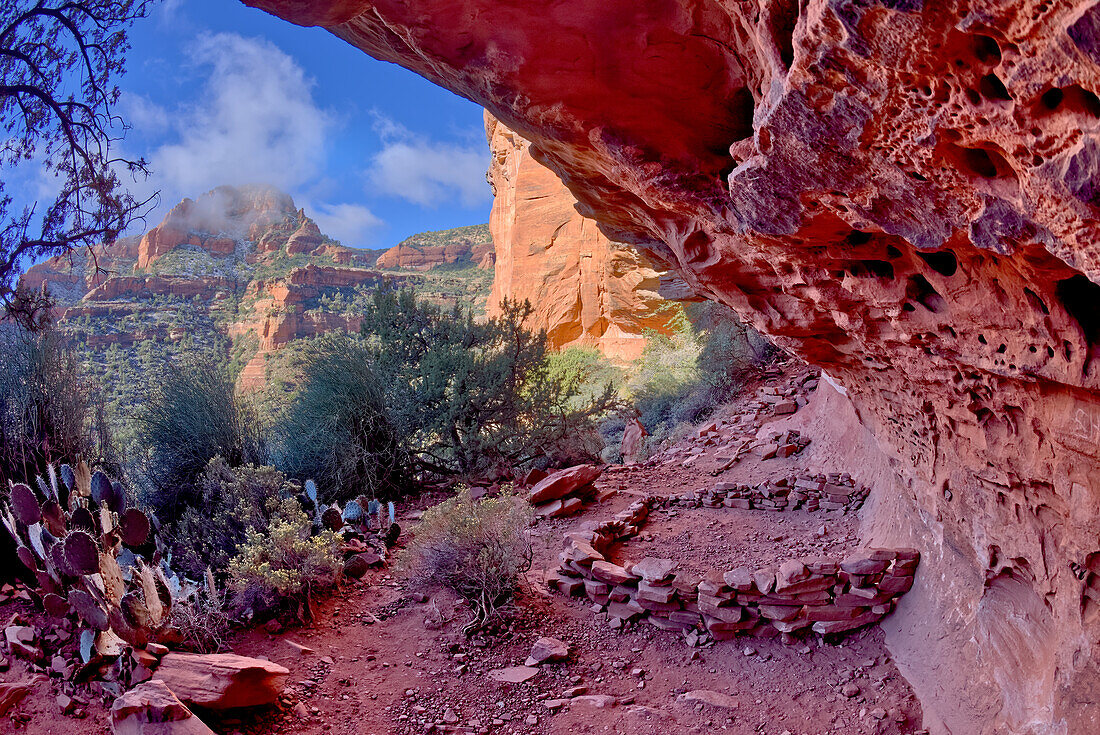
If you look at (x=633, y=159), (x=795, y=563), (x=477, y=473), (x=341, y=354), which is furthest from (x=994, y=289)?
(x=341, y=354)

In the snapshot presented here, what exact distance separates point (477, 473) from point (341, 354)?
108 inches

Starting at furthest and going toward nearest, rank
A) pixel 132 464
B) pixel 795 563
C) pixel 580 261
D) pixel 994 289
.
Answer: pixel 580 261 → pixel 132 464 → pixel 795 563 → pixel 994 289

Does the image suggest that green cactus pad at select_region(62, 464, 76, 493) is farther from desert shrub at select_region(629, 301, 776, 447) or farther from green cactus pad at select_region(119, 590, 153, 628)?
desert shrub at select_region(629, 301, 776, 447)

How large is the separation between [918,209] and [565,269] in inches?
1091

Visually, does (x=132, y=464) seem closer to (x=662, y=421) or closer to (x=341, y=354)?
(x=341, y=354)

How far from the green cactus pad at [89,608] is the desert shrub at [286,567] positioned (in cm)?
99

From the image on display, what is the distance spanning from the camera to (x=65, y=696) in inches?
134

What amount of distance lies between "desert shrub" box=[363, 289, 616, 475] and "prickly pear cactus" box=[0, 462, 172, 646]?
4337 millimetres

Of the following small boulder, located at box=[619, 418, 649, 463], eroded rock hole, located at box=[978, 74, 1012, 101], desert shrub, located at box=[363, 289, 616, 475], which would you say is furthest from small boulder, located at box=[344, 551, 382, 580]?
small boulder, located at box=[619, 418, 649, 463]

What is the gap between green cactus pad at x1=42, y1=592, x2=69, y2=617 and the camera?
3.89m

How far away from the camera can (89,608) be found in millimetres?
3650

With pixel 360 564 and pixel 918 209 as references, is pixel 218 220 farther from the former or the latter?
pixel 918 209

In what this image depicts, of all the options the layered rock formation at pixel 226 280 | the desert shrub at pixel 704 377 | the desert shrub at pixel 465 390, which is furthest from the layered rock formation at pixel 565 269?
the desert shrub at pixel 465 390

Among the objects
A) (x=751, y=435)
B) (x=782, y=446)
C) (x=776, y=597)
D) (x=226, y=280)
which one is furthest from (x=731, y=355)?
(x=226, y=280)
